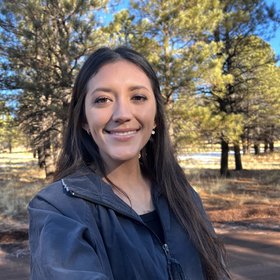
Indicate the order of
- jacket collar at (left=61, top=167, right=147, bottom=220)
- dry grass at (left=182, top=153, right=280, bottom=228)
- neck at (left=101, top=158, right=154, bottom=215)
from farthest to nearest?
dry grass at (left=182, top=153, right=280, bottom=228), neck at (left=101, top=158, right=154, bottom=215), jacket collar at (left=61, top=167, right=147, bottom=220)

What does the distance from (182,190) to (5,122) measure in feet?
40.0

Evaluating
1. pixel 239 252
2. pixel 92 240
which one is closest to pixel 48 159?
pixel 239 252

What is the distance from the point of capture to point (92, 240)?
103 centimetres

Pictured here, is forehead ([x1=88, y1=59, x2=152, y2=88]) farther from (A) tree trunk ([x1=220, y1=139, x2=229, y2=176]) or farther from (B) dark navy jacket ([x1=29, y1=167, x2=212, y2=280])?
(A) tree trunk ([x1=220, y1=139, x2=229, y2=176])

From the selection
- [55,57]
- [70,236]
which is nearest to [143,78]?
[70,236]

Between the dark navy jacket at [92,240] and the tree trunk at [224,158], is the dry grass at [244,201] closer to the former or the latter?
the tree trunk at [224,158]

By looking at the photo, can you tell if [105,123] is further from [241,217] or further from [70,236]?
[241,217]

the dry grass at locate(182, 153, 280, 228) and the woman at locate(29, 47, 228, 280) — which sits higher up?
the woman at locate(29, 47, 228, 280)

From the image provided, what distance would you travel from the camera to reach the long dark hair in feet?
4.34

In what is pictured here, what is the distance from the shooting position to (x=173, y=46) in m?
10.8

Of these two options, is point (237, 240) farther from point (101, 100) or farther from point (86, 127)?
point (101, 100)

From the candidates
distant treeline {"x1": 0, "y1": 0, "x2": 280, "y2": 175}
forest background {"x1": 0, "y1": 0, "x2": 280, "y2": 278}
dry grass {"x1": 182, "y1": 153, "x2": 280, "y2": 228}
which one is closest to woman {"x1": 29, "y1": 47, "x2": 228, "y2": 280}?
dry grass {"x1": 182, "y1": 153, "x2": 280, "y2": 228}

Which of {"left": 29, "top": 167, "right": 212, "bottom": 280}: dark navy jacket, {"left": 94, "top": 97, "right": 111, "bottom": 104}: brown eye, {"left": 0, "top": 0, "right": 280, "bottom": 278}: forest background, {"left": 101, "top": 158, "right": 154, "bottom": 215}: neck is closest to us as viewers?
{"left": 29, "top": 167, "right": 212, "bottom": 280}: dark navy jacket

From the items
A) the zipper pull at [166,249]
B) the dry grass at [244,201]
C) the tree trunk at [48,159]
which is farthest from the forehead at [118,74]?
the tree trunk at [48,159]
